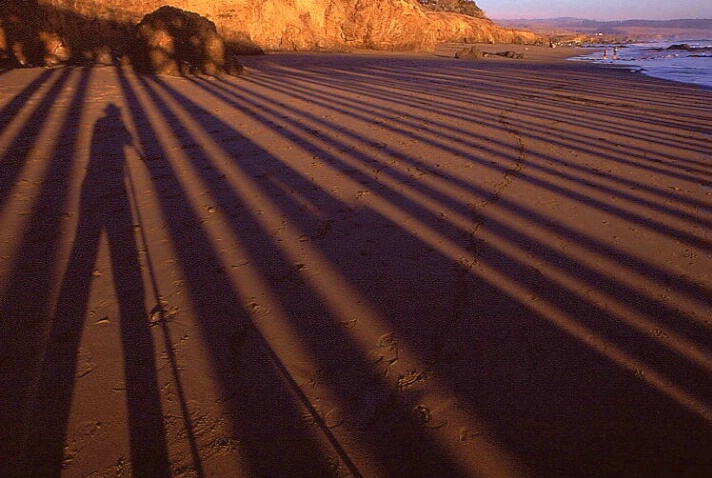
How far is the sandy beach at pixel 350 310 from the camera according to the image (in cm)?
133

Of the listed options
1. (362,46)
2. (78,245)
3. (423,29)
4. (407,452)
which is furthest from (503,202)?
(423,29)

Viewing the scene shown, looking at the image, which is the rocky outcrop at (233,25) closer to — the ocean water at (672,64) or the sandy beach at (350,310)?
the sandy beach at (350,310)

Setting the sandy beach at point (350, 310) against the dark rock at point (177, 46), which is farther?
the dark rock at point (177, 46)

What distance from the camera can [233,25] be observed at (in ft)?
52.2

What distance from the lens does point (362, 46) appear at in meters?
22.1

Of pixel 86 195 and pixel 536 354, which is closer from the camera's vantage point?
pixel 536 354

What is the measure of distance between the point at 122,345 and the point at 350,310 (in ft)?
3.52

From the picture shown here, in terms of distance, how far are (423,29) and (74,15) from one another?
19116 mm

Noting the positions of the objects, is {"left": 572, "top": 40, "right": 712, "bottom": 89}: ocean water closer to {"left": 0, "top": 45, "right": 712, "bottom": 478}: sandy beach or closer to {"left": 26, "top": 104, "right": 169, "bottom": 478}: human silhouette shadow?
{"left": 0, "top": 45, "right": 712, "bottom": 478}: sandy beach

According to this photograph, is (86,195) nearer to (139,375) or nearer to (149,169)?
(149,169)

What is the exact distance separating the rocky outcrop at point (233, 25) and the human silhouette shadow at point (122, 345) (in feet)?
33.6

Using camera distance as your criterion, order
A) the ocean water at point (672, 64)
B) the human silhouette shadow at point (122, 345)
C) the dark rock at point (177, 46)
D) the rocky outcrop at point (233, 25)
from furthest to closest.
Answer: the ocean water at point (672, 64), the rocky outcrop at point (233, 25), the dark rock at point (177, 46), the human silhouette shadow at point (122, 345)

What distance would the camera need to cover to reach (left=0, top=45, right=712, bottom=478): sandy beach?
4.37 feet

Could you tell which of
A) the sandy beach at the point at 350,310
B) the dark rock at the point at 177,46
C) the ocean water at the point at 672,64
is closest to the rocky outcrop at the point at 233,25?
the dark rock at the point at 177,46
